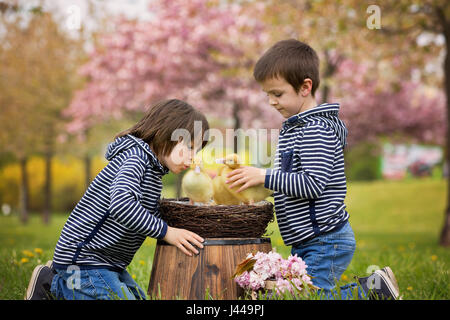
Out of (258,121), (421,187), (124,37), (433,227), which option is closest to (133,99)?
(124,37)

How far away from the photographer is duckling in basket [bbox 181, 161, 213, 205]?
2.36 meters

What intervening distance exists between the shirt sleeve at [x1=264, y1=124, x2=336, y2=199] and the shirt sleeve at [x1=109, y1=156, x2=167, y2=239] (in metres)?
0.56

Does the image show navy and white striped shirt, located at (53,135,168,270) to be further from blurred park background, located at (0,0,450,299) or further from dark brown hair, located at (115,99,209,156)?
blurred park background, located at (0,0,450,299)

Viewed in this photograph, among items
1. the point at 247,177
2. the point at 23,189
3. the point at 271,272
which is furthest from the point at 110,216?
the point at 23,189

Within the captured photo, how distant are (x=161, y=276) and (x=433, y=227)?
10144mm

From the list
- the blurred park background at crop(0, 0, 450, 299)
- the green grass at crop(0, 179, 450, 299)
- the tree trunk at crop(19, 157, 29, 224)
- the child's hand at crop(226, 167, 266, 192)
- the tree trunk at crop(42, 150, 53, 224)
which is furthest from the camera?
the tree trunk at crop(42, 150, 53, 224)

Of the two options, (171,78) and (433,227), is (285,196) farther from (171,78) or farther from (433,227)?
(433,227)

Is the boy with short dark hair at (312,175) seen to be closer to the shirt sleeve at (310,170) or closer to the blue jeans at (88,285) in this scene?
the shirt sleeve at (310,170)

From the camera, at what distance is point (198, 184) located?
2.36 metres

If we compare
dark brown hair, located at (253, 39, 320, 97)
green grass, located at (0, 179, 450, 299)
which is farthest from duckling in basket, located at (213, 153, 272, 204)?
dark brown hair, located at (253, 39, 320, 97)

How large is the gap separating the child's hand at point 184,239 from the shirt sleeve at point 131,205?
4 cm

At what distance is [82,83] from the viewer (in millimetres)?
12141
